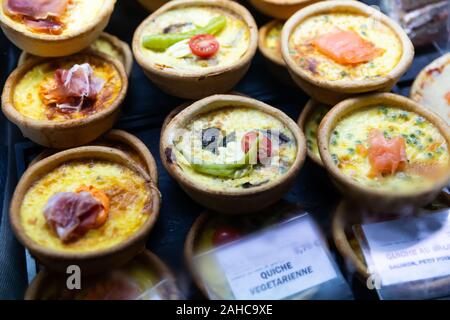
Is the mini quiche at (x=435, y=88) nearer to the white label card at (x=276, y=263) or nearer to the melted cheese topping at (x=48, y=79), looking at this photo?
the white label card at (x=276, y=263)

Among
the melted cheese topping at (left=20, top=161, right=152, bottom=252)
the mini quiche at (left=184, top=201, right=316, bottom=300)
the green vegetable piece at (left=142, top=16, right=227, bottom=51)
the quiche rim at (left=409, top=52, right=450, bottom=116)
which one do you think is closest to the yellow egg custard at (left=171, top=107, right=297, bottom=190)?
the mini quiche at (left=184, top=201, right=316, bottom=300)

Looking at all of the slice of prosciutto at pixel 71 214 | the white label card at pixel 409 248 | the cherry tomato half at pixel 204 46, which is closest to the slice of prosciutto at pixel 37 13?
the cherry tomato half at pixel 204 46

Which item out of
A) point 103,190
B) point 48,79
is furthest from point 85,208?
point 48,79

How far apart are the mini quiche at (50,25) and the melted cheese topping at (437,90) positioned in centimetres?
169

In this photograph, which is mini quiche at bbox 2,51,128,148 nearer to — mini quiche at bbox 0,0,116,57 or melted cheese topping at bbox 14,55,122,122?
melted cheese topping at bbox 14,55,122,122

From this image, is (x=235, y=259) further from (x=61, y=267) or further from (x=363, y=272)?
(x=61, y=267)

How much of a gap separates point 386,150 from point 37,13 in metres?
1.81

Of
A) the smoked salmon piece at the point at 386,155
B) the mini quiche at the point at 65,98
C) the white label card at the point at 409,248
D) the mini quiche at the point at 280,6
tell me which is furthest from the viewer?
the mini quiche at the point at 280,6

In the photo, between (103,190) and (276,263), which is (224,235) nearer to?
(276,263)

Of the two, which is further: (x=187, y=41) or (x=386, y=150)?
(x=187, y=41)

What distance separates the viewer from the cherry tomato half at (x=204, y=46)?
264 centimetres

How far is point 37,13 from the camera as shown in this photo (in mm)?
2578

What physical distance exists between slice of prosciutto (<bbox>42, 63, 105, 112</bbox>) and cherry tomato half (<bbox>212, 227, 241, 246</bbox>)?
983 mm

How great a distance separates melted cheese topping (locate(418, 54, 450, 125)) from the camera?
2.60m
